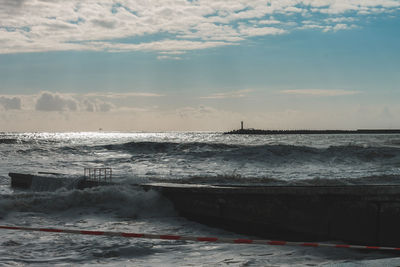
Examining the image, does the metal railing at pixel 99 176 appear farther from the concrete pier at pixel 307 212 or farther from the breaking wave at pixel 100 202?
the concrete pier at pixel 307 212

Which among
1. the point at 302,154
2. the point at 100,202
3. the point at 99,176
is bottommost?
the point at 100,202

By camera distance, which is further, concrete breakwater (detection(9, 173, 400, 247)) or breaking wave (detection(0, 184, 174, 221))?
breaking wave (detection(0, 184, 174, 221))

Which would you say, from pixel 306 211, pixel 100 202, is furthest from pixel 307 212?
pixel 100 202

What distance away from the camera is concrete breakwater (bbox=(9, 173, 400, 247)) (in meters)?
7.21

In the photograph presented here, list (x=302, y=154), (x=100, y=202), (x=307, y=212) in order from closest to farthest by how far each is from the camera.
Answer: (x=307, y=212) → (x=100, y=202) → (x=302, y=154)

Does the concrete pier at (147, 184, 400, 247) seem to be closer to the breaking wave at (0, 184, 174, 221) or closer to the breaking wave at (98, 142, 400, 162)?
the breaking wave at (0, 184, 174, 221)

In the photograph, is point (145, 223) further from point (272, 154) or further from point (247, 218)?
point (272, 154)

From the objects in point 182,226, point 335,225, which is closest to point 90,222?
point 182,226

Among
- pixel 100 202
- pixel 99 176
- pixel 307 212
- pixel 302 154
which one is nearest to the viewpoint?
pixel 307 212

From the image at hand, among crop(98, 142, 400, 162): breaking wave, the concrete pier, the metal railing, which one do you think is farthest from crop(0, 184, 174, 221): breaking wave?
crop(98, 142, 400, 162): breaking wave

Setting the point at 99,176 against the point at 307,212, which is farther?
the point at 99,176

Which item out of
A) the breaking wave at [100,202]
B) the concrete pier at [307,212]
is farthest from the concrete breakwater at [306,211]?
the breaking wave at [100,202]

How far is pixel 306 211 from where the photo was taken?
7836mm

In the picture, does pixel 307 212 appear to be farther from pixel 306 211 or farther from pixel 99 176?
pixel 99 176
